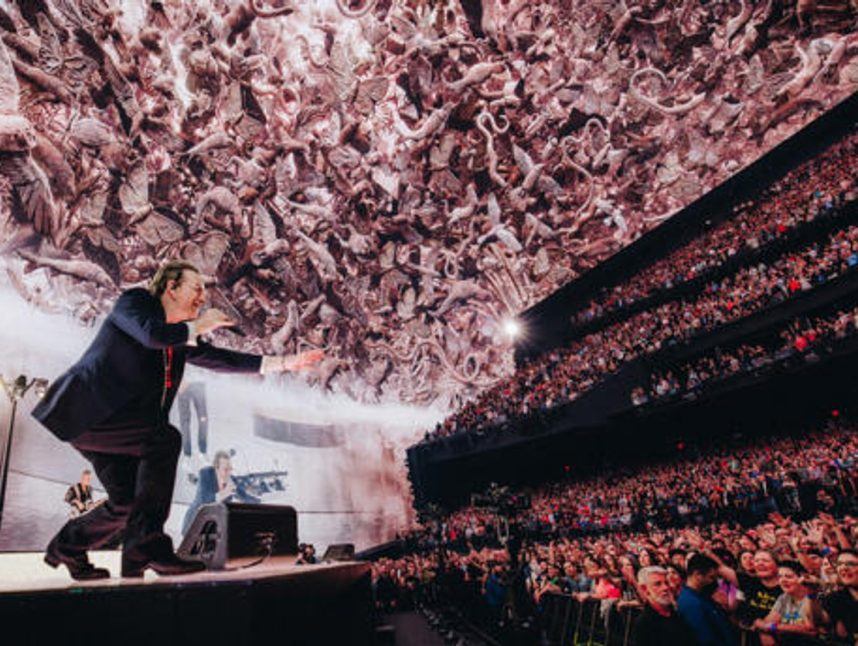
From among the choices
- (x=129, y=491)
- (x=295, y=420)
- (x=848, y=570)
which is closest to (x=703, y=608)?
(x=848, y=570)

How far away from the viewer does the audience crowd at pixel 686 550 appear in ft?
12.1

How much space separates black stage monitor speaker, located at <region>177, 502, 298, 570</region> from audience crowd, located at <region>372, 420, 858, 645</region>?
91.1 inches

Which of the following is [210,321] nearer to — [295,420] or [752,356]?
[752,356]

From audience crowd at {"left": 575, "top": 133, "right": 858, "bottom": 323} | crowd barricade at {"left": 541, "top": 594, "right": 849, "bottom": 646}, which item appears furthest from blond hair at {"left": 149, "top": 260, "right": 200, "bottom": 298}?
audience crowd at {"left": 575, "top": 133, "right": 858, "bottom": 323}

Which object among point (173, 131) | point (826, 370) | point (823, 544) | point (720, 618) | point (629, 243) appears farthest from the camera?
point (629, 243)

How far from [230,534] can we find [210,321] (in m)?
1.23

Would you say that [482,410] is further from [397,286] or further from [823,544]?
[823,544]

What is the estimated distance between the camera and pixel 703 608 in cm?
323

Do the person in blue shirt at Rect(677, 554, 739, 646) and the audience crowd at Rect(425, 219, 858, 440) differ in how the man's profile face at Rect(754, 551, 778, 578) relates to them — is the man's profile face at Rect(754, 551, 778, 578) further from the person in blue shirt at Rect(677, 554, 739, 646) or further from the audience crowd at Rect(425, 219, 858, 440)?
the audience crowd at Rect(425, 219, 858, 440)

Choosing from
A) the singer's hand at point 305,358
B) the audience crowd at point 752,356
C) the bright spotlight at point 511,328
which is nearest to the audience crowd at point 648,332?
the audience crowd at point 752,356

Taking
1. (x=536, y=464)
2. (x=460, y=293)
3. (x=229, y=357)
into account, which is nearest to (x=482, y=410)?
(x=536, y=464)

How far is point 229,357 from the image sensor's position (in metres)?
2.83

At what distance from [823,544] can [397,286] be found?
17.8 meters

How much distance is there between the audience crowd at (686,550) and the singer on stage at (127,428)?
111 inches
